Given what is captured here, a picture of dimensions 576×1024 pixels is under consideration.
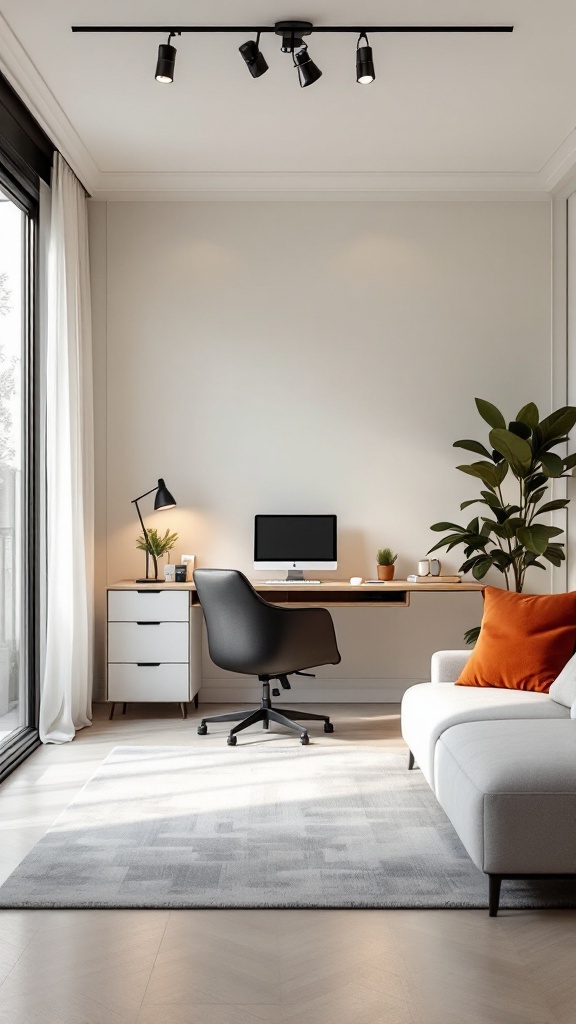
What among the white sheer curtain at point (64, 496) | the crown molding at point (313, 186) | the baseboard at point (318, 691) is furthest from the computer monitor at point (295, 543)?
the crown molding at point (313, 186)

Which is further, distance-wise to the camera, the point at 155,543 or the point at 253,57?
the point at 155,543

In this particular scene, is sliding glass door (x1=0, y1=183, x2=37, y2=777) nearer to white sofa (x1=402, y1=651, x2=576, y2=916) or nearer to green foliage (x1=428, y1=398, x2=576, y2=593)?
white sofa (x1=402, y1=651, x2=576, y2=916)

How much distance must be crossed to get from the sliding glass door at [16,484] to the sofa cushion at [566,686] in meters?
2.27

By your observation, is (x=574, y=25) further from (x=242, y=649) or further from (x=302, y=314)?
(x=242, y=649)

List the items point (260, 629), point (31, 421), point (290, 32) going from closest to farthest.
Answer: point (290, 32) → point (260, 629) → point (31, 421)

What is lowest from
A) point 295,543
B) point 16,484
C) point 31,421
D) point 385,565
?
point 385,565

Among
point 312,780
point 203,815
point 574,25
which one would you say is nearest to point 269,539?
point 312,780

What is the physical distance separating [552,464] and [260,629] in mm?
1772

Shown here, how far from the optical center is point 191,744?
445 cm

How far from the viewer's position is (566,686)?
10.9 feet

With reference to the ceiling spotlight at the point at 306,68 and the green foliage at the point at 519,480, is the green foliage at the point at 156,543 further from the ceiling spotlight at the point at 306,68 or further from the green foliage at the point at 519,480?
the ceiling spotlight at the point at 306,68

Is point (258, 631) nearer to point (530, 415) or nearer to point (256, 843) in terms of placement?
point (256, 843)

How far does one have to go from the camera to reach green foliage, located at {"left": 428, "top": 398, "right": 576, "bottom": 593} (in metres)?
4.81

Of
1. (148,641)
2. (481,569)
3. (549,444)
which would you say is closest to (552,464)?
(549,444)
